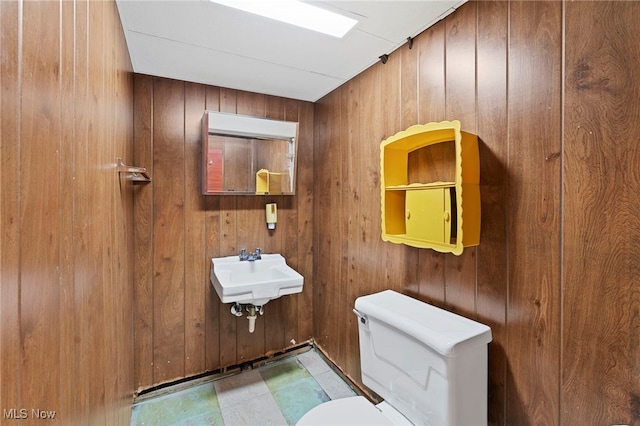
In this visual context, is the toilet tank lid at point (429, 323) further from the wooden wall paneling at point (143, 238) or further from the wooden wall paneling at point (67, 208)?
the wooden wall paneling at point (143, 238)

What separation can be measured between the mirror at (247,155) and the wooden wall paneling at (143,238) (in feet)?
1.14

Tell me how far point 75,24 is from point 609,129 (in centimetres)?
146

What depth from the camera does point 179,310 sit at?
201cm

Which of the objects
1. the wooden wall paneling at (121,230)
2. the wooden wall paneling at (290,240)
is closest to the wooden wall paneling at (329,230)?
the wooden wall paneling at (290,240)

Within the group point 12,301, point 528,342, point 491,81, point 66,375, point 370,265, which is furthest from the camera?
point 370,265

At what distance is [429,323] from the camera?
1.13 m

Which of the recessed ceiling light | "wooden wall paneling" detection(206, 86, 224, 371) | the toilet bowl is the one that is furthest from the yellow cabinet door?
"wooden wall paneling" detection(206, 86, 224, 371)

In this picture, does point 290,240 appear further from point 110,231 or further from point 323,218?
point 110,231

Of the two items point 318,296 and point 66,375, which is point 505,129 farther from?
point 318,296

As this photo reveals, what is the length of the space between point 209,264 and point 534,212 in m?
1.92

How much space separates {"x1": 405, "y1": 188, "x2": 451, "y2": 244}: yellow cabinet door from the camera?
3.81 feet

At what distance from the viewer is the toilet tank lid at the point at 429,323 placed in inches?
40.0

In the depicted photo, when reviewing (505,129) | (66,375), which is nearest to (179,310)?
(66,375)

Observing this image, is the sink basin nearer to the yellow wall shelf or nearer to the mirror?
the mirror
